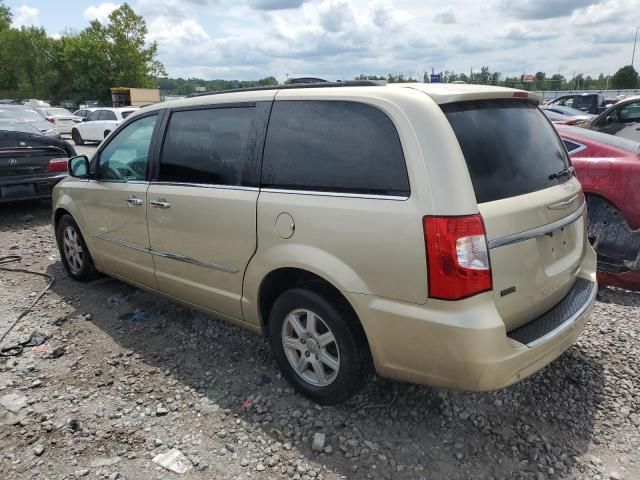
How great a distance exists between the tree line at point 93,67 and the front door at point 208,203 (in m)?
40.2

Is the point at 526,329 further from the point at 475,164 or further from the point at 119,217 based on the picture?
the point at 119,217

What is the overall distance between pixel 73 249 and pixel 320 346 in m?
3.39

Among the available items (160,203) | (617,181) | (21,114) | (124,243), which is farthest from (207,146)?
→ (21,114)

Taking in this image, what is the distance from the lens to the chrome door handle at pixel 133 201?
3907 mm

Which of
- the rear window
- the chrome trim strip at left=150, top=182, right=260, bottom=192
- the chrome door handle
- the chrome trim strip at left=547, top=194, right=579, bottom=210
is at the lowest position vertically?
the chrome door handle

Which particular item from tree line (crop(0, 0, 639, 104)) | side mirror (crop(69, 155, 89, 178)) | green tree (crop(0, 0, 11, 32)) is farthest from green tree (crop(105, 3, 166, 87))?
side mirror (crop(69, 155, 89, 178))

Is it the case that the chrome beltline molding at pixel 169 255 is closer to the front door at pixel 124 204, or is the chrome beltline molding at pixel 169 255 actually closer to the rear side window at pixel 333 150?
the front door at pixel 124 204

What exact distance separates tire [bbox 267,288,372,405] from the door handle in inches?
46.3

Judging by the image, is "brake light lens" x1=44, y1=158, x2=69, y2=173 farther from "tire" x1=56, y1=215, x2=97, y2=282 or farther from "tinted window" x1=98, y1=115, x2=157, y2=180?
"tinted window" x1=98, y1=115, x2=157, y2=180

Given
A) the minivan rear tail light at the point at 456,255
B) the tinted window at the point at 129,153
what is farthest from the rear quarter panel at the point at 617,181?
the tinted window at the point at 129,153

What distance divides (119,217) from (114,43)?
49.7m

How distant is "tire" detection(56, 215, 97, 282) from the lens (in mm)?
4965

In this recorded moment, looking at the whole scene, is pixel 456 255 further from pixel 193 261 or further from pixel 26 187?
pixel 26 187

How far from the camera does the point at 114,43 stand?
47.0 m
